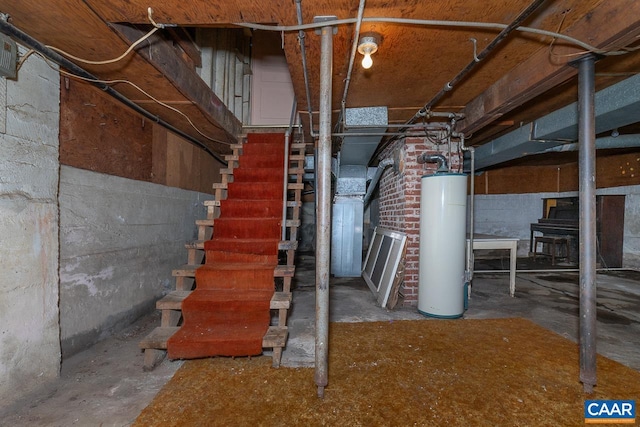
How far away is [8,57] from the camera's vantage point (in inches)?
60.7

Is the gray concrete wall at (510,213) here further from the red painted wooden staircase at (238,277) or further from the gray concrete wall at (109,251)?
the gray concrete wall at (109,251)

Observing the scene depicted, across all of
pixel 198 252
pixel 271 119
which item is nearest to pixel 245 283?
pixel 198 252

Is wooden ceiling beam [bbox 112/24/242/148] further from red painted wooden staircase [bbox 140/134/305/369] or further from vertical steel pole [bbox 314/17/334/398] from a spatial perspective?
vertical steel pole [bbox 314/17/334/398]

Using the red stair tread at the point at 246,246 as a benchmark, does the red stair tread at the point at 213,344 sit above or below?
below

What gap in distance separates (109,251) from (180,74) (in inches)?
65.4

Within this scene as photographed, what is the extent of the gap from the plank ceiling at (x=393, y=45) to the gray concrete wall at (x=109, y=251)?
34.8 inches

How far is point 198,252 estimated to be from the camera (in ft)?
8.84

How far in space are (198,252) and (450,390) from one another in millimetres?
2348

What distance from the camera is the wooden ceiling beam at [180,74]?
5.79 feet

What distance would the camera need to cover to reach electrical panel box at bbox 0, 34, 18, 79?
151 cm

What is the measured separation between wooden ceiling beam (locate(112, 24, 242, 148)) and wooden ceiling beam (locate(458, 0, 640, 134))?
2650 millimetres

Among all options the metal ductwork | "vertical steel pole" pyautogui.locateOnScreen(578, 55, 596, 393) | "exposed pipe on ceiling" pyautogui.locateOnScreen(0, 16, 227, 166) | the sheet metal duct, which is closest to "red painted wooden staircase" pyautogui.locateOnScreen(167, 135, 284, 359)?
the sheet metal duct

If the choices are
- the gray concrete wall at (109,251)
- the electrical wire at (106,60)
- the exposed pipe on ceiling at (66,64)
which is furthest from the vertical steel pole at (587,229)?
the gray concrete wall at (109,251)

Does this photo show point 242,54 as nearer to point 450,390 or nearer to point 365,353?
point 365,353
